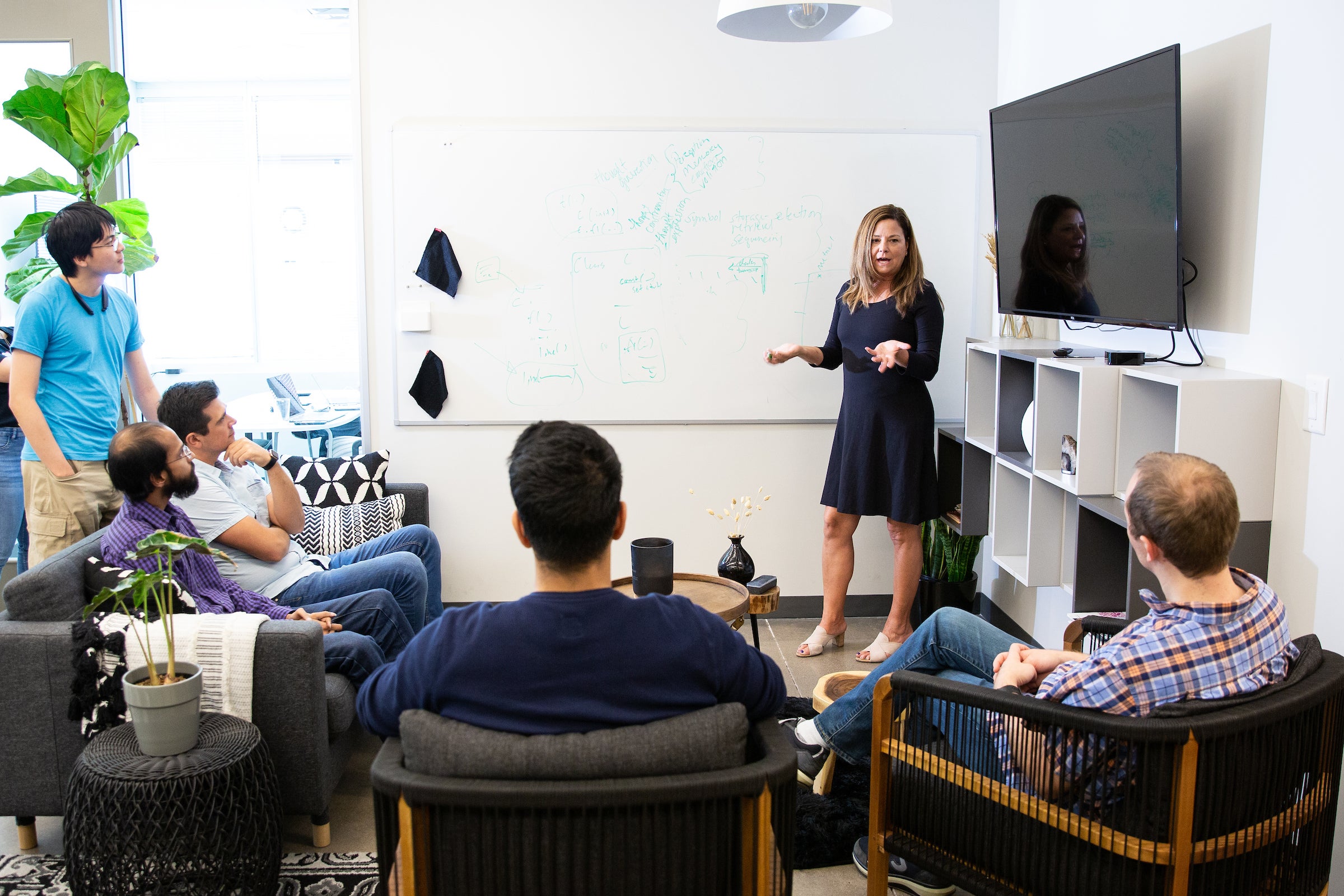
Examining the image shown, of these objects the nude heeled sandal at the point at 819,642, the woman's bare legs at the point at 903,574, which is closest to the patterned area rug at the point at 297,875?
the nude heeled sandal at the point at 819,642

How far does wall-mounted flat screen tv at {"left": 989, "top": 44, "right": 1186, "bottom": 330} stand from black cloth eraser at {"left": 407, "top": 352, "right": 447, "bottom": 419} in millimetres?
2105

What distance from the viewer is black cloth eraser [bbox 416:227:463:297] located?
4.07 m

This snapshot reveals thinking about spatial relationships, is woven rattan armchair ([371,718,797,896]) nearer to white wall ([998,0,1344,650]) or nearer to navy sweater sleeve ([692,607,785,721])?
navy sweater sleeve ([692,607,785,721])

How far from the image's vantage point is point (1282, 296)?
239cm

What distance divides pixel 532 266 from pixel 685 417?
0.84 metres

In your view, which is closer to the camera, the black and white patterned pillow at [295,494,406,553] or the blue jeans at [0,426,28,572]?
the blue jeans at [0,426,28,572]

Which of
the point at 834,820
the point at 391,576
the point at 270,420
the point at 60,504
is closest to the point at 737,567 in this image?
the point at 834,820

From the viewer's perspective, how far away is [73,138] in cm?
360

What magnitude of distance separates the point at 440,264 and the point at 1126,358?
8.20 ft

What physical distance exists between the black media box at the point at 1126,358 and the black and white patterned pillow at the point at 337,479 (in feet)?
8.34

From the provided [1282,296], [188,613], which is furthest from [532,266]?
[1282,296]

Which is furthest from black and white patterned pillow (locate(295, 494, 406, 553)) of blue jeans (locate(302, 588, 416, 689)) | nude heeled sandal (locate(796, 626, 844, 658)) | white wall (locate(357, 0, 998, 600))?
nude heeled sandal (locate(796, 626, 844, 658))

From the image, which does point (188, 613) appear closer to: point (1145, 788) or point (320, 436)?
point (1145, 788)

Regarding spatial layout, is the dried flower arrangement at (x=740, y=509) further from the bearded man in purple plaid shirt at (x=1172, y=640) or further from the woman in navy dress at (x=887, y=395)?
the bearded man in purple plaid shirt at (x=1172, y=640)
